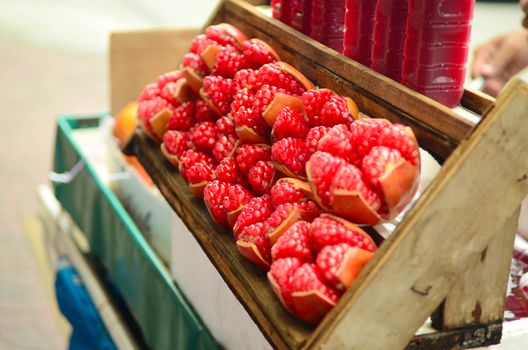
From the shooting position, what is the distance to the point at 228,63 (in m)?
1.82

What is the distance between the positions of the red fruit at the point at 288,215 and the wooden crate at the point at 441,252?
0.36 feet

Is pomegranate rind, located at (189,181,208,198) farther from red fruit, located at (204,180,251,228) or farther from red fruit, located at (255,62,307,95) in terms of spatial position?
red fruit, located at (255,62,307,95)

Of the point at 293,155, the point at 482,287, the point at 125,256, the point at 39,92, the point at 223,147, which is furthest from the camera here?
the point at 39,92

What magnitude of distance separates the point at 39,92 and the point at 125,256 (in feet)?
14.8

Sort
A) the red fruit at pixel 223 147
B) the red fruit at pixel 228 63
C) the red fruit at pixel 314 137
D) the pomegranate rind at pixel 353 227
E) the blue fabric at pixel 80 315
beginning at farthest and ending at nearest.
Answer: the blue fabric at pixel 80 315 → the red fruit at pixel 228 63 → the red fruit at pixel 223 147 → the red fruit at pixel 314 137 → the pomegranate rind at pixel 353 227

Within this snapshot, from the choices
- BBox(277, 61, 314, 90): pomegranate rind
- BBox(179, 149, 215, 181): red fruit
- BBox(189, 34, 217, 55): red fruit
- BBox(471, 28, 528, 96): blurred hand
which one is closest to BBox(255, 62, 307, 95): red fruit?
BBox(277, 61, 314, 90): pomegranate rind

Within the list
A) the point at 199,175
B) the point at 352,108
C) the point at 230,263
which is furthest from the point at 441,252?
the point at 199,175

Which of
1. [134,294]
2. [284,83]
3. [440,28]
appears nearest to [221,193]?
[284,83]

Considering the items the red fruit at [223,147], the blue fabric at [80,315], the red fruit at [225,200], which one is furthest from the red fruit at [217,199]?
the blue fabric at [80,315]

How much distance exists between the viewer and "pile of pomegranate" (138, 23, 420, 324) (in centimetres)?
125

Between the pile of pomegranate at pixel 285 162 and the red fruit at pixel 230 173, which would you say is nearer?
the pile of pomegranate at pixel 285 162

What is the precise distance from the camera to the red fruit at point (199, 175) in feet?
5.62

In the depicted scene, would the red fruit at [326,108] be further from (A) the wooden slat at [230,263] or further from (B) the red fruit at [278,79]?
(A) the wooden slat at [230,263]

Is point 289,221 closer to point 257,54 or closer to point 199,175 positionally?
point 199,175
